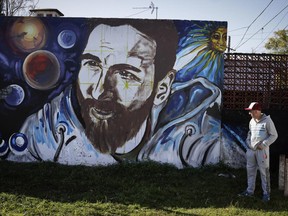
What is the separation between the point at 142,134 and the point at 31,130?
8.94 ft

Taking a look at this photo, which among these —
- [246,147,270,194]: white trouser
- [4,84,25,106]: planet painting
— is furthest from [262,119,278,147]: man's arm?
[4,84,25,106]: planet painting

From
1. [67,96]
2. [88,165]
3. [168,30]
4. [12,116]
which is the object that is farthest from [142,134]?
[12,116]

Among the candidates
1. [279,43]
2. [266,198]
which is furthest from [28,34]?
[279,43]

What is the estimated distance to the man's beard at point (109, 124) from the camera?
26.6ft

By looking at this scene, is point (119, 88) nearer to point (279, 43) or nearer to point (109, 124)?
point (109, 124)

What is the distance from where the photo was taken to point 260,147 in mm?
6090

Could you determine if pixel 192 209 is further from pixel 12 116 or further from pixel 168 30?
pixel 12 116

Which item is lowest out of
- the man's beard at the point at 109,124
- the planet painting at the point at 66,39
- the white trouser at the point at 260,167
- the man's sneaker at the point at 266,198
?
the man's sneaker at the point at 266,198

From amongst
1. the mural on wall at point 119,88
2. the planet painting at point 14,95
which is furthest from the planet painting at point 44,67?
the planet painting at point 14,95

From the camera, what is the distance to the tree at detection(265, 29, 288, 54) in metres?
24.5

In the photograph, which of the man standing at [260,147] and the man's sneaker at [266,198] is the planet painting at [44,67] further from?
the man's sneaker at [266,198]

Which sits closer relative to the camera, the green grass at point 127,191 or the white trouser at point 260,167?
the green grass at point 127,191

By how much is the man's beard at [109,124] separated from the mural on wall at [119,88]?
2 cm

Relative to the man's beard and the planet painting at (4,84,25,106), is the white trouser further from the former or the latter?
the planet painting at (4,84,25,106)
